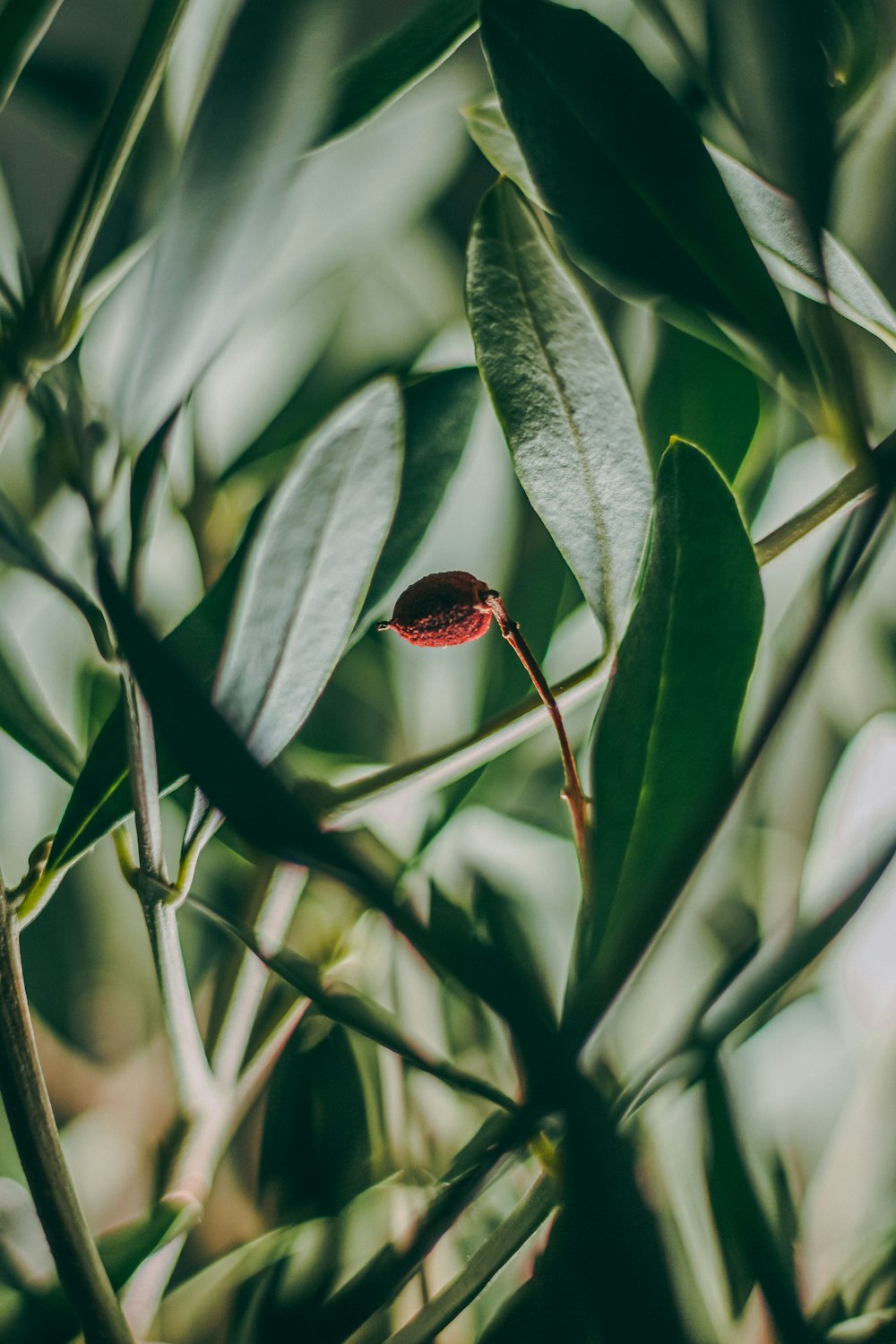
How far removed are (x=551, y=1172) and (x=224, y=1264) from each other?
20 centimetres

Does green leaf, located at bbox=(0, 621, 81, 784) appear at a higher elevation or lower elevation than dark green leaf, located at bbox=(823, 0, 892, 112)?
lower

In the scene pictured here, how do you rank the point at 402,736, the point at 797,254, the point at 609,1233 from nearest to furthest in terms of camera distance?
the point at 609,1233 < the point at 797,254 < the point at 402,736

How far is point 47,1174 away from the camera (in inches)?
10.7

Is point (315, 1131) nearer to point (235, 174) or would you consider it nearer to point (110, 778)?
point (110, 778)

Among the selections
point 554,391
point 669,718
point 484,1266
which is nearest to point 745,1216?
point 484,1266

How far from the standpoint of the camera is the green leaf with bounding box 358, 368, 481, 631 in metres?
0.36

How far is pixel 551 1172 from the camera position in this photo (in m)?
0.29

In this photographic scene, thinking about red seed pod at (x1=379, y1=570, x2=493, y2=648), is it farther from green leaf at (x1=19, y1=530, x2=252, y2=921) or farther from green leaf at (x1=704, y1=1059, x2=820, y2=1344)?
green leaf at (x1=704, y1=1059, x2=820, y2=1344)

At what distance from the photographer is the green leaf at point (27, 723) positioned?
0.36 metres

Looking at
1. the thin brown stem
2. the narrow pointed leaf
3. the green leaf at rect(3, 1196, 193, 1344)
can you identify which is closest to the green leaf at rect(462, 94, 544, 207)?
the narrow pointed leaf

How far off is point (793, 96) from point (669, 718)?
246 millimetres

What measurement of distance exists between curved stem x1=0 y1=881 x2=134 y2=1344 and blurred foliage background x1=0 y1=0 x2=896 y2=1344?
0.08 meters

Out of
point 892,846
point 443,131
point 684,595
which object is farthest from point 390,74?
point 892,846

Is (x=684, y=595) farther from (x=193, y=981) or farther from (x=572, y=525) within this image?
(x=193, y=981)
